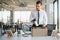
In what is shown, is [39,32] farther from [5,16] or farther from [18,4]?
[18,4]

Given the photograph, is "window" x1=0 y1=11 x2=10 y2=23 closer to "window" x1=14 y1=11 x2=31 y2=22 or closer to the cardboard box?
"window" x1=14 y1=11 x2=31 y2=22

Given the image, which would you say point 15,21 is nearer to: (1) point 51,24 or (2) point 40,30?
(1) point 51,24

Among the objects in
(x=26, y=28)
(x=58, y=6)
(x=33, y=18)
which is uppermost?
(x=58, y=6)

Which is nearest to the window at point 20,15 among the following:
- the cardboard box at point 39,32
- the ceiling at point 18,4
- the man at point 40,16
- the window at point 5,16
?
the ceiling at point 18,4

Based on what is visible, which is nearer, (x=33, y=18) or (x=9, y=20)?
(x=33, y=18)

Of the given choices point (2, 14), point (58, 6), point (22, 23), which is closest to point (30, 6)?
point (22, 23)

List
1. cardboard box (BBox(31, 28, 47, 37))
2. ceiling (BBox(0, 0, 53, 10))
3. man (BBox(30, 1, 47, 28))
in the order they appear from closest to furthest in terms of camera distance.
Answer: cardboard box (BBox(31, 28, 47, 37)) < man (BBox(30, 1, 47, 28)) < ceiling (BBox(0, 0, 53, 10))

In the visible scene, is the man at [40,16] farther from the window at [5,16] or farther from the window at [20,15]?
the window at [5,16]

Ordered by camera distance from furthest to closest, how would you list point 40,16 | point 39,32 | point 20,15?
point 20,15
point 40,16
point 39,32

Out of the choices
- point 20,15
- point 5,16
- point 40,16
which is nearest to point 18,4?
point 20,15

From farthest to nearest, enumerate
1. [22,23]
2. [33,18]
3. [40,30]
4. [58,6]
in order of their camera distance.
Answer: [22,23] → [58,6] → [33,18] → [40,30]

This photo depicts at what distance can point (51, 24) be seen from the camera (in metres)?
7.85

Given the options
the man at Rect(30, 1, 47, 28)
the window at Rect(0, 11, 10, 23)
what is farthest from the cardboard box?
the window at Rect(0, 11, 10, 23)

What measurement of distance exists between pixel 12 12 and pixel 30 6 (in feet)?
3.68
